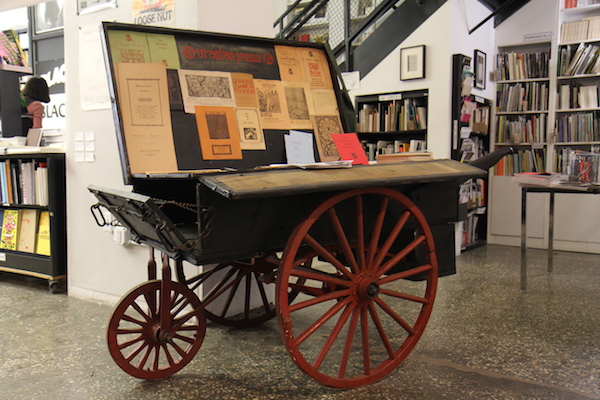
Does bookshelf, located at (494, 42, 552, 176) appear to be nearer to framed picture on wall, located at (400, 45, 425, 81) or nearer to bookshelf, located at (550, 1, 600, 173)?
bookshelf, located at (550, 1, 600, 173)

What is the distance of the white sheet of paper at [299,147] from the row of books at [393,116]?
2.81m

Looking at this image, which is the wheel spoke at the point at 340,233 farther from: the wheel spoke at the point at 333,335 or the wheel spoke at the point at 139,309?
the wheel spoke at the point at 139,309

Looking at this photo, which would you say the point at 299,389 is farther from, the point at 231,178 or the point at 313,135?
the point at 313,135

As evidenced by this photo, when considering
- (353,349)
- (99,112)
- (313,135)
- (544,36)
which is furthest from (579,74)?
(99,112)

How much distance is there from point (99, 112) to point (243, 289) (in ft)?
4.74

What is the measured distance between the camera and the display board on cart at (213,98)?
80.9 inches

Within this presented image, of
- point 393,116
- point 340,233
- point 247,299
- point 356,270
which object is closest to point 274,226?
point 340,233

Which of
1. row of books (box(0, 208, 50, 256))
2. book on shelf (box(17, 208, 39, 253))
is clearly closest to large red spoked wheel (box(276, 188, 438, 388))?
row of books (box(0, 208, 50, 256))

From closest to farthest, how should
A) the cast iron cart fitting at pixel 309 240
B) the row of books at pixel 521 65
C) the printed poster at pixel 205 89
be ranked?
1. the cast iron cart fitting at pixel 309 240
2. the printed poster at pixel 205 89
3. the row of books at pixel 521 65

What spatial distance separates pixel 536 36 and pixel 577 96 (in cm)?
80

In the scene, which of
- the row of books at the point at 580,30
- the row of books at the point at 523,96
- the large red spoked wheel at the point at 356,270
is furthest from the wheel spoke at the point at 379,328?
the row of books at the point at 580,30

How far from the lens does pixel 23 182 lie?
348 cm

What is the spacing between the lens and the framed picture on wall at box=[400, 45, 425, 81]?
4.72m

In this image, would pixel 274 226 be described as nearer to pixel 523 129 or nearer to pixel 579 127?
pixel 523 129
